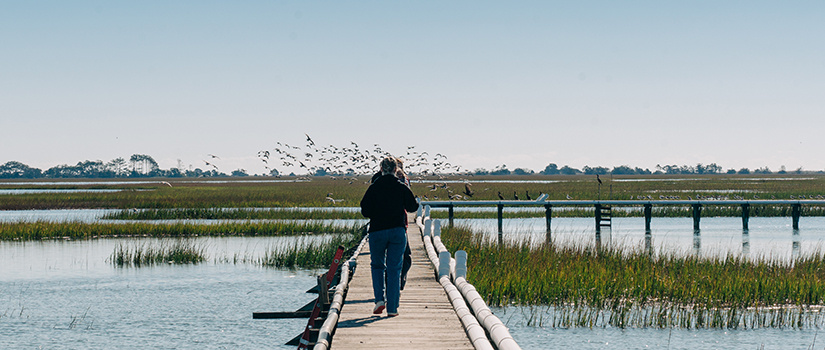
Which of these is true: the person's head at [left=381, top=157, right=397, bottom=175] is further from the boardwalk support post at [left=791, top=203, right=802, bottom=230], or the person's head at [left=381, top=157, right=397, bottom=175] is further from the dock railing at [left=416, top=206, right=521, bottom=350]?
the boardwalk support post at [left=791, top=203, right=802, bottom=230]

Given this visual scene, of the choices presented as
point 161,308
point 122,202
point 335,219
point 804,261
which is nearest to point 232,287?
point 161,308

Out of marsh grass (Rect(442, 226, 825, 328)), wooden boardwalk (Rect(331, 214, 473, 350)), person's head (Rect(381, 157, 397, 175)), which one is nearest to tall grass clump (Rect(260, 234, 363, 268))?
marsh grass (Rect(442, 226, 825, 328))

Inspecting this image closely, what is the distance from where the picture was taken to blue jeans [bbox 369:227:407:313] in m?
9.98

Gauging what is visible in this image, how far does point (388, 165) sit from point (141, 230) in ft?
95.6

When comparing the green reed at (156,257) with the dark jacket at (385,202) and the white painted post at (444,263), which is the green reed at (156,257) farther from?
the dark jacket at (385,202)

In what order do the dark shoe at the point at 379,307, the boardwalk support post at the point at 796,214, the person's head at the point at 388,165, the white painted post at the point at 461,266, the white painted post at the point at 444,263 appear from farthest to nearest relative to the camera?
1. the boardwalk support post at the point at 796,214
2. the white painted post at the point at 444,263
3. the white painted post at the point at 461,266
4. the dark shoe at the point at 379,307
5. the person's head at the point at 388,165

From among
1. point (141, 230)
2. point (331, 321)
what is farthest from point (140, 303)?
Answer: point (141, 230)

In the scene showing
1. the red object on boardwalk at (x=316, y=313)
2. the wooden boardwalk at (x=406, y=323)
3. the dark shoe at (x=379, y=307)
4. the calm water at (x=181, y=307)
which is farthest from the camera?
the calm water at (x=181, y=307)

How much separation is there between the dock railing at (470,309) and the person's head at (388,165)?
214 cm

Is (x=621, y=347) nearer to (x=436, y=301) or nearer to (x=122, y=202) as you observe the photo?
(x=436, y=301)

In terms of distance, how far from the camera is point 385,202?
9.88 m

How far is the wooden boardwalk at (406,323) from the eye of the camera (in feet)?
30.1

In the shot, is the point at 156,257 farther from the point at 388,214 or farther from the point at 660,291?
the point at 388,214

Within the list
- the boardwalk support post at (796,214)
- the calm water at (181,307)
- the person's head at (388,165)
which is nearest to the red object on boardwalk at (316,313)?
the calm water at (181,307)
